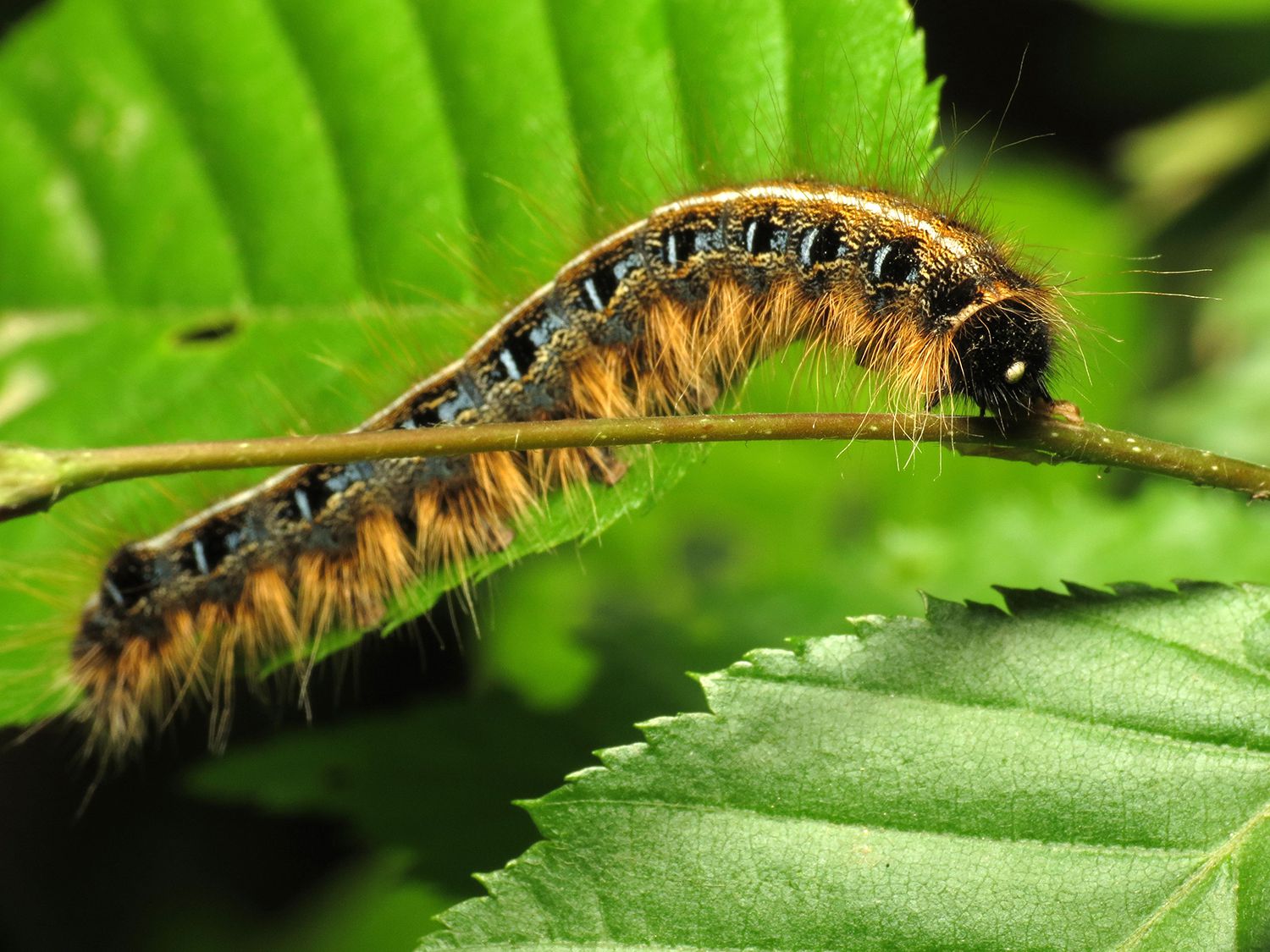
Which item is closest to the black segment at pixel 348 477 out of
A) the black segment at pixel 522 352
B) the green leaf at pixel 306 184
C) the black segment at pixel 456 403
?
the green leaf at pixel 306 184

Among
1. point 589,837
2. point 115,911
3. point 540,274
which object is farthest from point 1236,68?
point 115,911

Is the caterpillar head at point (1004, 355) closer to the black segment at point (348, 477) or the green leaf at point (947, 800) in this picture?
the green leaf at point (947, 800)

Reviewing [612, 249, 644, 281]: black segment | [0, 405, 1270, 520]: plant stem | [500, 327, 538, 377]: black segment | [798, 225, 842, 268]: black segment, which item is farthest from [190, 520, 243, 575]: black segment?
[798, 225, 842, 268]: black segment

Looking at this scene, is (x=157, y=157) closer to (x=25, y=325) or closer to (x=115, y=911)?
(x=25, y=325)

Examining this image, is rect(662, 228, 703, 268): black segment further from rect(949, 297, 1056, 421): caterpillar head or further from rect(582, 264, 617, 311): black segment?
rect(949, 297, 1056, 421): caterpillar head

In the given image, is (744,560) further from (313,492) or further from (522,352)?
(313,492)

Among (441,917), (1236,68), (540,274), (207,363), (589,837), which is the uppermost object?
(1236,68)

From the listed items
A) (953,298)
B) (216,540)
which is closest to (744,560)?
(216,540)
